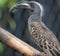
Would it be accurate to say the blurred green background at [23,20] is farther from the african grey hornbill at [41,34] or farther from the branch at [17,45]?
the branch at [17,45]

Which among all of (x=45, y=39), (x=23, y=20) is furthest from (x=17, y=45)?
(x=23, y=20)

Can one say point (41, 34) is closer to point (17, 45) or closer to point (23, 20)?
point (17, 45)

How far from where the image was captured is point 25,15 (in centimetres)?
394

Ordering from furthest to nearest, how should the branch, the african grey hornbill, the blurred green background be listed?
the blurred green background → the african grey hornbill → the branch

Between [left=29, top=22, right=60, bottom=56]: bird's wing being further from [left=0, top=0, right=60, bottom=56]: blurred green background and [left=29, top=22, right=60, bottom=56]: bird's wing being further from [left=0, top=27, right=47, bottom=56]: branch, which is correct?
[left=0, top=0, right=60, bottom=56]: blurred green background

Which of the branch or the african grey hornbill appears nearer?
the branch

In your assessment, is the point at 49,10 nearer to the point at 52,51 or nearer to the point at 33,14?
the point at 33,14

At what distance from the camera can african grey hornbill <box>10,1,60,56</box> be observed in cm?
274

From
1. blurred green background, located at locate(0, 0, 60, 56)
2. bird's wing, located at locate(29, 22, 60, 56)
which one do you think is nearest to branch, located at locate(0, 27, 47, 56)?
bird's wing, located at locate(29, 22, 60, 56)

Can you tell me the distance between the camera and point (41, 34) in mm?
2811

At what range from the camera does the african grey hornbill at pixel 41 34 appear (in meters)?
2.74

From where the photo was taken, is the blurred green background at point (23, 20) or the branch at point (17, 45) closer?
the branch at point (17, 45)

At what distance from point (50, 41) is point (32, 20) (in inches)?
9.6

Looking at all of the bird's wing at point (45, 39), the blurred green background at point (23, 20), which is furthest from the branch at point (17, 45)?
the blurred green background at point (23, 20)
